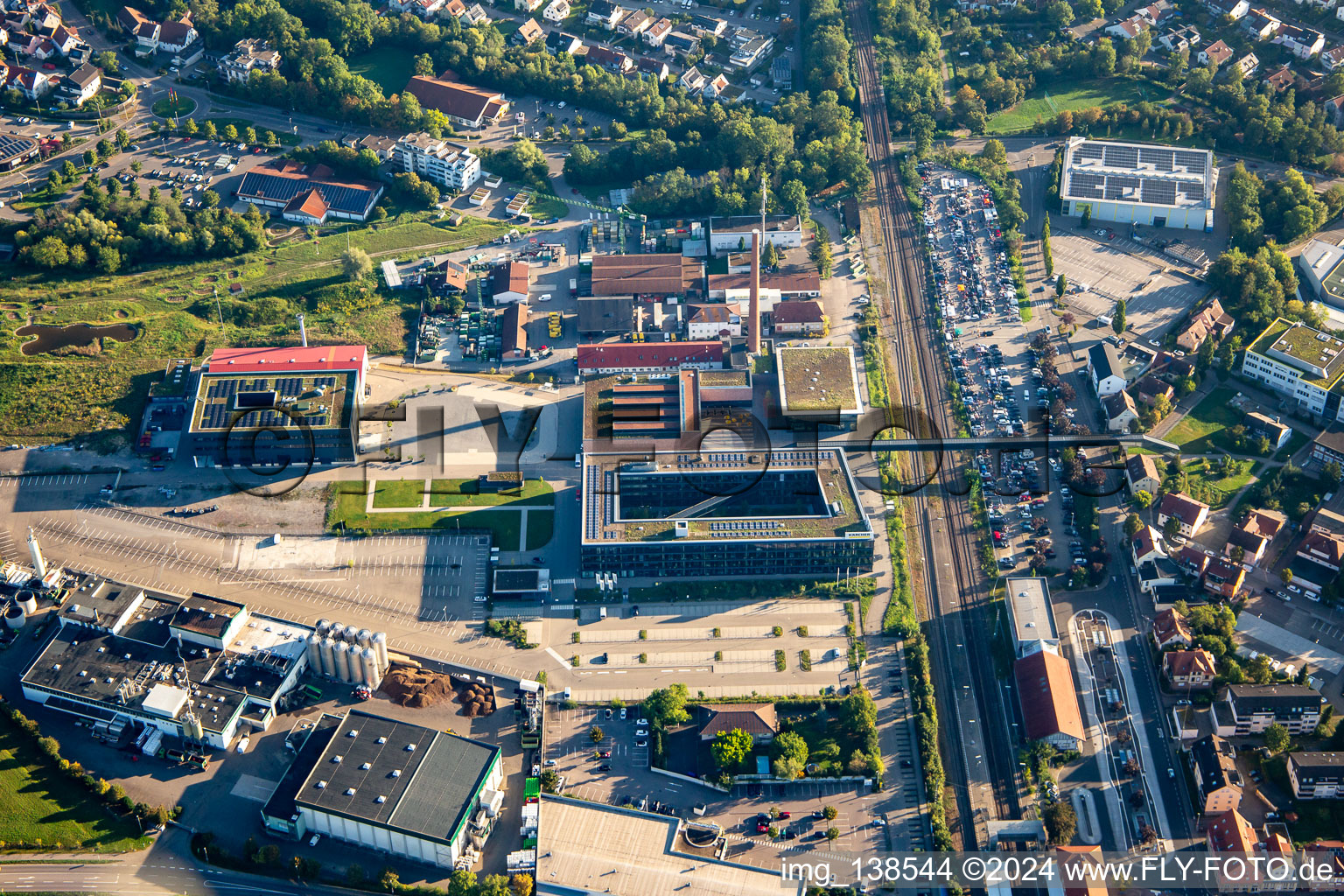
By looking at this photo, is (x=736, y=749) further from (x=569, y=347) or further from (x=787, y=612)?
(x=569, y=347)

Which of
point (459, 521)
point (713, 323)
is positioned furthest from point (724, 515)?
point (713, 323)

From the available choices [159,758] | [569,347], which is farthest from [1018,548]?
[159,758]

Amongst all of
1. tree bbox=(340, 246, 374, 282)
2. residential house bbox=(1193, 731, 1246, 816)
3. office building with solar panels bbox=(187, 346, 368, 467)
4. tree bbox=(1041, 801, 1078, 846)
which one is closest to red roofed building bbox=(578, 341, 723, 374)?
office building with solar panels bbox=(187, 346, 368, 467)

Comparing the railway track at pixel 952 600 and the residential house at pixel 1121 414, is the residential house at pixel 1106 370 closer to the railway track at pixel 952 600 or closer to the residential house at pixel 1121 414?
the residential house at pixel 1121 414

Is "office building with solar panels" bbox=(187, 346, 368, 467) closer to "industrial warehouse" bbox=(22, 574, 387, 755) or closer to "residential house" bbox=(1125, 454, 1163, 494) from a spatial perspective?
"industrial warehouse" bbox=(22, 574, 387, 755)

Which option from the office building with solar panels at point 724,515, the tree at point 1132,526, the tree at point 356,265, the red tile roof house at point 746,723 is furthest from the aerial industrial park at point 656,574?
the tree at point 356,265

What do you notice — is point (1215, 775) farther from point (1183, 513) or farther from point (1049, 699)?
point (1183, 513)

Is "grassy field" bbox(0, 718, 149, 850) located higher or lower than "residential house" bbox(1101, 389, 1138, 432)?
lower
